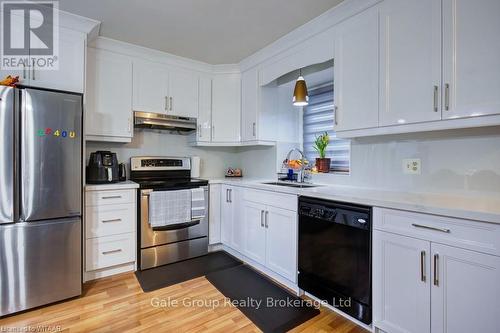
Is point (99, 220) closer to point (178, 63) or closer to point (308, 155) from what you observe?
point (178, 63)

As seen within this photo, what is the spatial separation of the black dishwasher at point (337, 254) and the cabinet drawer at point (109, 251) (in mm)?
1715

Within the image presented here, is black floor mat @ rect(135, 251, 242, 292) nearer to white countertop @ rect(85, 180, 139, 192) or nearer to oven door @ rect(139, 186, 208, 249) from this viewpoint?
oven door @ rect(139, 186, 208, 249)

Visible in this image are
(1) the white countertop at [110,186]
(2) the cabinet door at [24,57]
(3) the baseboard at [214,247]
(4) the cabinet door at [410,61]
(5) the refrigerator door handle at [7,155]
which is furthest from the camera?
(3) the baseboard at [214,247]

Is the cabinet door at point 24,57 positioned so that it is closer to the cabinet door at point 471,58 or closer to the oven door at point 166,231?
the oven door at point 166,231

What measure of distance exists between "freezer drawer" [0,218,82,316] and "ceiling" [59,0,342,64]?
1795mm

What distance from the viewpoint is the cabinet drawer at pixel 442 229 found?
1.12 meters

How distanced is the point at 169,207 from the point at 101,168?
791mm

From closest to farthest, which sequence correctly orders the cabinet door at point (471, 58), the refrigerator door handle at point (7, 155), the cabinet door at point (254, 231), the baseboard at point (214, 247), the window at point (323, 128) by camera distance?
the cabinet door at point (471, 58) → the refrigerator door handle at point (7, 155) → the cabinet door at point (254, 231) → the window at point (323, 128) → the baseboard at point (214, 247)

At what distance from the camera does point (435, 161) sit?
1739mm

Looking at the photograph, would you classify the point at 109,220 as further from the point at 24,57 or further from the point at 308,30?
the point at 308,30

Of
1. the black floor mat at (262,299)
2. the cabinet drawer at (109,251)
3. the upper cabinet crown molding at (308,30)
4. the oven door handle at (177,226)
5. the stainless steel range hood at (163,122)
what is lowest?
the black floor mat at (262,299)

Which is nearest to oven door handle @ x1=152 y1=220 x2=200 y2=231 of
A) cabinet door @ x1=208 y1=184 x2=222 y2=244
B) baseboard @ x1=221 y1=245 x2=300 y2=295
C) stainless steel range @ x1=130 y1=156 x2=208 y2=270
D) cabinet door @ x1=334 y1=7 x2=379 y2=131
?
stainless steel range @ x1=130 y1=156 x2=208 y2=270

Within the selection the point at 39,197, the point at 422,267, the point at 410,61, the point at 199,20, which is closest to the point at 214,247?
the point at 39,197

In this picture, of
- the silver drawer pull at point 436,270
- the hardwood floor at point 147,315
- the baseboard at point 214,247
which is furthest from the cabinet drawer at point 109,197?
the silver drawer pull at point 436,270
